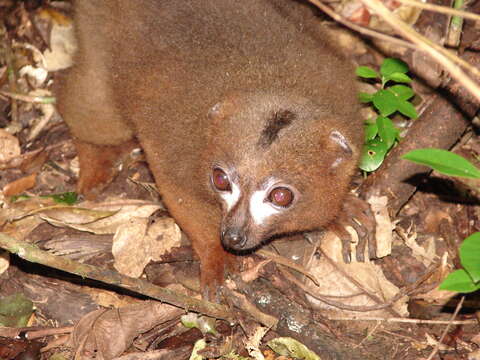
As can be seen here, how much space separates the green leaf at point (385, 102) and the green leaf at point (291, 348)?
213 centimetres

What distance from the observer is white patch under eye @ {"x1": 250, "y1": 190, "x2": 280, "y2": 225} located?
486cm

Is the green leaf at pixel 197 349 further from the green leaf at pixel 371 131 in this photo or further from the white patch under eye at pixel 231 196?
the green leaf at pixel 371 131

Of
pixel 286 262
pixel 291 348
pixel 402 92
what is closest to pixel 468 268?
pixel 291 348

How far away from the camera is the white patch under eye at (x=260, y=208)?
191 inches

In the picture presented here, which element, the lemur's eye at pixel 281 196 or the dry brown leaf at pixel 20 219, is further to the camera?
the dry brown leaf at pixel 20 219

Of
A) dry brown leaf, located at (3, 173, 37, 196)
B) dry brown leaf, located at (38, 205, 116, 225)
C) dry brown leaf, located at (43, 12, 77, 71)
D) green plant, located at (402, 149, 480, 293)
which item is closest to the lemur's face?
green plant, located at (402, 149, 480, 293)

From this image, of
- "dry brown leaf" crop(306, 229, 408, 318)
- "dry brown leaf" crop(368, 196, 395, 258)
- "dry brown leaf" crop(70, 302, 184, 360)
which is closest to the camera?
"dry brown leaf" crop(70, 302, 184, 360)

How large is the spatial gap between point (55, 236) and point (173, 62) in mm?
2022

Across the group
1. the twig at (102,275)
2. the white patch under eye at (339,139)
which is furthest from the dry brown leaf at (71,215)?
the white patch under eye at (339,139)

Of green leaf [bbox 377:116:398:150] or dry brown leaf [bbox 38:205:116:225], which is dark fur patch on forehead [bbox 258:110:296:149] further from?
dry brown leaf [bbox 38:205:116:225]

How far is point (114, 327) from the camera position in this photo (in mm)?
5191

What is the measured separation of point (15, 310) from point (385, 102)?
365cm

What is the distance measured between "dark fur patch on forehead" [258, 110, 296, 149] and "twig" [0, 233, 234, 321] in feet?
4.17

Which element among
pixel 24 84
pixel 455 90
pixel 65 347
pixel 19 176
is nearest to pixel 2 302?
pixel 65 347
